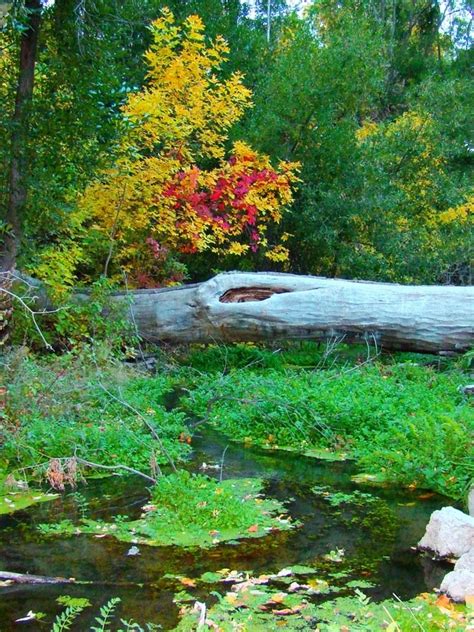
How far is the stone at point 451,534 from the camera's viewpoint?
14.1 ft

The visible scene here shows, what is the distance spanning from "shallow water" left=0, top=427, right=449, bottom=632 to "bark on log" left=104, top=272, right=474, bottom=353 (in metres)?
4.16

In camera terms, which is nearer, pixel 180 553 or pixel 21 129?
pixel 180 553

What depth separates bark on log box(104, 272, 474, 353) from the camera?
966 cm

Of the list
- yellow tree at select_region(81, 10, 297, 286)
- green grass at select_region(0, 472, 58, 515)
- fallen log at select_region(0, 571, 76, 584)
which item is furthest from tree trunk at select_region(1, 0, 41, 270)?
fallen log at select_region(0, 571, 76, 584)

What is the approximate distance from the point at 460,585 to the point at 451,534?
2.23 ft

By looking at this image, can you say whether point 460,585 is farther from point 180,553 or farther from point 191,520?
point 191,520

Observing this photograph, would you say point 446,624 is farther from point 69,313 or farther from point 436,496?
point 69,313

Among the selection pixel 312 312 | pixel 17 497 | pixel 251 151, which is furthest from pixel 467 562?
pixel 251 151

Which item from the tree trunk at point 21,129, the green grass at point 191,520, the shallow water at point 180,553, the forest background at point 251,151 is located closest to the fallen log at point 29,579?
the shallow water at point 180,553

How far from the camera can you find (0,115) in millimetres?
8914

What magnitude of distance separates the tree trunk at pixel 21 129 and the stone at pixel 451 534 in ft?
19.9

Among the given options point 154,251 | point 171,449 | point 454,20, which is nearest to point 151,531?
point 171,449

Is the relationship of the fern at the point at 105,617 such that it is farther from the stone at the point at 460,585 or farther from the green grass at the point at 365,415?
the green grass at the point at 365,415

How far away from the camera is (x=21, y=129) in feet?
28.6
